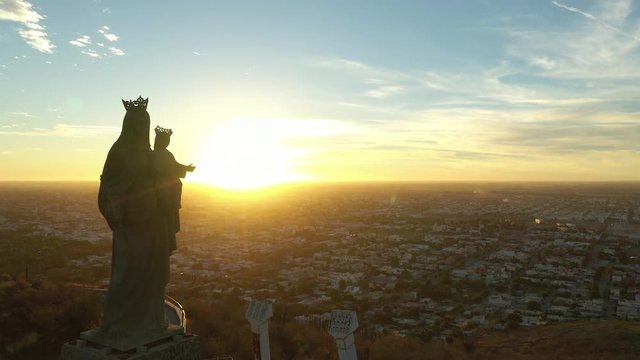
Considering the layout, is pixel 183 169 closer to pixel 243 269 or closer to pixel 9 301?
pixel 9 301

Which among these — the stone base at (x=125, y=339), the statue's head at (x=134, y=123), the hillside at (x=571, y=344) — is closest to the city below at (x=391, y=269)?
the hillside at (x=571, y=344)

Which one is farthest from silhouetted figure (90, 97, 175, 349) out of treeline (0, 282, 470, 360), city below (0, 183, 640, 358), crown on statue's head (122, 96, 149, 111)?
city below (0, 183, 640, 358)

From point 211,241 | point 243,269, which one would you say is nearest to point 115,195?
point 243,269

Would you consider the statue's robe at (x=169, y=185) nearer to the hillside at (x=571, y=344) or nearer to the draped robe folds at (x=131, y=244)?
the draped robe folds at (x=131, y=244)

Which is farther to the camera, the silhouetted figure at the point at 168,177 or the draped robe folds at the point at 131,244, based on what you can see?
the silhouetted figure at the point at 168,177

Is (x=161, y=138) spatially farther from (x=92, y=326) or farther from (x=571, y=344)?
(x=571, y=344)

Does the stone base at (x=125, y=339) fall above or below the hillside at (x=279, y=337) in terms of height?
above
